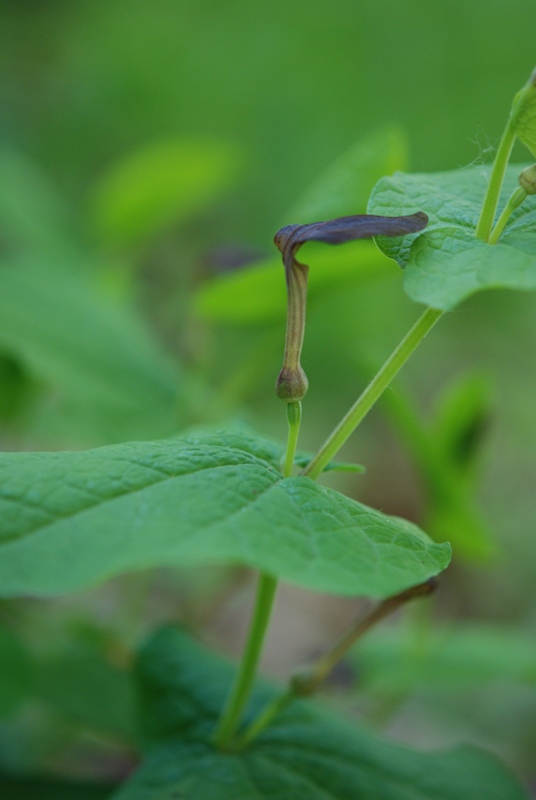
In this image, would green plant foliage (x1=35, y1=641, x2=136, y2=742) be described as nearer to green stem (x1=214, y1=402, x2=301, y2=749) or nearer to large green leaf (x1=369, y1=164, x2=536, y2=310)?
green stem (x1=214, y1=402, x2=301, y2=749)

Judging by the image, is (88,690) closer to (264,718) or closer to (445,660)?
(264,718)

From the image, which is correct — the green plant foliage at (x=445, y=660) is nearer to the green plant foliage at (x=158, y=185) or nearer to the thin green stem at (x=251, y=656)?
the thin green stem at (x=251, y=656)

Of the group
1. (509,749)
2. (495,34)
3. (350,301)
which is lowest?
(509,749)

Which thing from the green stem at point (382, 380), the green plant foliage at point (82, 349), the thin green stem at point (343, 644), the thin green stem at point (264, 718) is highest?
the green stem at point (382, 380)

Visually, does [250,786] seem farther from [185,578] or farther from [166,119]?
[166,119]

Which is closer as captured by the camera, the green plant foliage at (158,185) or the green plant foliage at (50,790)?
the green plant foliage at (50,790)

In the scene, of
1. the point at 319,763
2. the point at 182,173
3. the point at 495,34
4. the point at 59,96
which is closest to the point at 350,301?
the point at 182,173

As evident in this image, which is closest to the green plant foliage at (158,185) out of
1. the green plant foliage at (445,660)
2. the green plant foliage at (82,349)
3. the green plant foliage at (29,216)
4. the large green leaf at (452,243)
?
the green plant foliage at (29,216)
